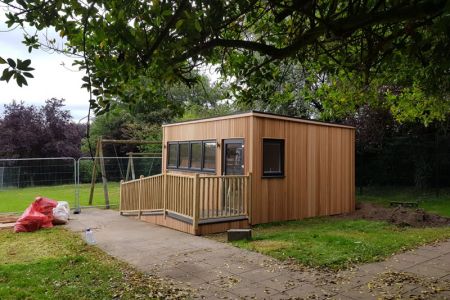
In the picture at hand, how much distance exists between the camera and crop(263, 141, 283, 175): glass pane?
10039 millimetres

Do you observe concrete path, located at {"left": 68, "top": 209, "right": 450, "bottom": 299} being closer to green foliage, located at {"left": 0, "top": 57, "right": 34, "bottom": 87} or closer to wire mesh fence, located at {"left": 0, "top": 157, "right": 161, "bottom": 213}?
green foliage, located at {"left": 0, "top": 57, "right": 34, "bottom": 87}

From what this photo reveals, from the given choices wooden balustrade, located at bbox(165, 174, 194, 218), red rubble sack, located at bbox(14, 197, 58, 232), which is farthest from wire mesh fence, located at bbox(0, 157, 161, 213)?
wooden balustrade, located at bbox(165, 174, 194, 218)

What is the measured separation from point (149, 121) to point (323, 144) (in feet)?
55.0

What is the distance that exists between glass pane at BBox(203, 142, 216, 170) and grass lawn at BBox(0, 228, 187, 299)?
456 centimetres

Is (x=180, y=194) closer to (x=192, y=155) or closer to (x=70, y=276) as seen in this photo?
(x=192, y=155)

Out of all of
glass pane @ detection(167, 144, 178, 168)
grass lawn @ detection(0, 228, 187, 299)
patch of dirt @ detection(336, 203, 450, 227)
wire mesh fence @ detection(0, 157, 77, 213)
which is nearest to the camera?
grass lawn @ detection(0, 228, 187, 299)

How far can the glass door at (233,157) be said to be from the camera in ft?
32.9

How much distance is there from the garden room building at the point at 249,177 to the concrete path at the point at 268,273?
1.44 meters

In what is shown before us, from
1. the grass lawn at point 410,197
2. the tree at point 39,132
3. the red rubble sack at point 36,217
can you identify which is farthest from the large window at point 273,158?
the tree at point 39,132

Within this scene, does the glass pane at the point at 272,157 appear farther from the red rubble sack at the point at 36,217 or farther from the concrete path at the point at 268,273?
the red rubble sack at the point at 36,217

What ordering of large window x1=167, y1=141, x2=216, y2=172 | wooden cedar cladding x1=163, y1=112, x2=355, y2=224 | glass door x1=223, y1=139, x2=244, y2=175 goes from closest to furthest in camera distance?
wooden cedar cladding x1=163, y1=112, x2=355, y2=224 < glass door x1=223, y1=139, x2=244, y2=175 < large window x1=167, y1=141, x2=216, y2=172

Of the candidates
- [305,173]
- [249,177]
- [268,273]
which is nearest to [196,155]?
[249,177]

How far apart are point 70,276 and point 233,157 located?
5806 millimetres

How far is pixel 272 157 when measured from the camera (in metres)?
10.2
